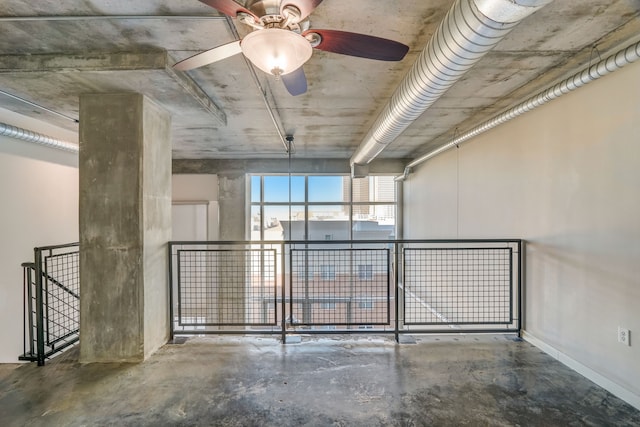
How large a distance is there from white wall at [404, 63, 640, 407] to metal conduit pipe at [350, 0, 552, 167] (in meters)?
1.30

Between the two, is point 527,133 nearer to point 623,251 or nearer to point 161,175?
point 623,251

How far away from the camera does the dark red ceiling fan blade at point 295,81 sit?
2.03 metres

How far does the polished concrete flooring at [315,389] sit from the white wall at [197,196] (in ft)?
13.0

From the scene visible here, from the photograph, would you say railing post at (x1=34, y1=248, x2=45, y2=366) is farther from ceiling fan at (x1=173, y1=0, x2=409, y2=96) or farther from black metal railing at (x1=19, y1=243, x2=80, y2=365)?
ceiling fan at (x1=173, y1=0, x2=409, y2=96)

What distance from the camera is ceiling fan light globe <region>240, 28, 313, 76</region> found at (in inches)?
59.4

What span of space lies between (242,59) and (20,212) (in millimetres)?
3278

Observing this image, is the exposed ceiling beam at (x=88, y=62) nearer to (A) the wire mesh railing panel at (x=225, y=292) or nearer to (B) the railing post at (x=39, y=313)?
(B) the railing post at (x=39, y=313)

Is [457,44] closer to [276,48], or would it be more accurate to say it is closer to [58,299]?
[276,48]

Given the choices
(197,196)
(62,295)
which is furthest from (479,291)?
(197,196)

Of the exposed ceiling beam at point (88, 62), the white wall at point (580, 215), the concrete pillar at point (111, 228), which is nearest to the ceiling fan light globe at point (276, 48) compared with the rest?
the exposed ceiling beam at point (88, 62)

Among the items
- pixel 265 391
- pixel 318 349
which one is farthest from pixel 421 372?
pixel 265 391

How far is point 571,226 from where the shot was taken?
107 inches

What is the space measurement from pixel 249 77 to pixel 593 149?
2938mm

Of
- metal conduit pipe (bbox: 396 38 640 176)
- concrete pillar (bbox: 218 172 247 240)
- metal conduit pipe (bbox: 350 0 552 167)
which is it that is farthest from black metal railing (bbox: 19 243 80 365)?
→ metal conduit pipe (bbox: 396 38 640 176)
